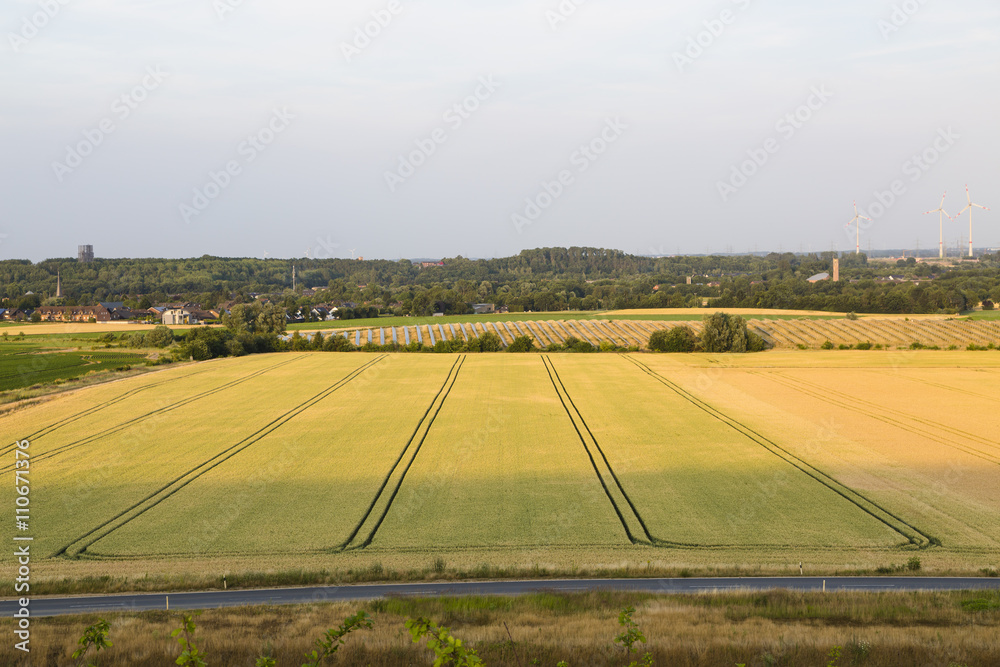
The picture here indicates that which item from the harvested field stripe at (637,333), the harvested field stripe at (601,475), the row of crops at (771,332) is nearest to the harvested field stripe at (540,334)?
the row of crops at (771,332)

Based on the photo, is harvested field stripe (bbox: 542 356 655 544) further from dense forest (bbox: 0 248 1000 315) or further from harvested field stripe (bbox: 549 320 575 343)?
dense forest (bbox: 0 248 1000 315)

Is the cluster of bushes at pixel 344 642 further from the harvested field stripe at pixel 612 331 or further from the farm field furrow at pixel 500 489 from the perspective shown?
the harvested field stripe at pixel 612 331

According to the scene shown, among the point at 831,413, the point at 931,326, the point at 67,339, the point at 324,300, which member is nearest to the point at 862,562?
the point at 831,413

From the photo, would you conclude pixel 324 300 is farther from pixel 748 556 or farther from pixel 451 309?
pixel 748 556

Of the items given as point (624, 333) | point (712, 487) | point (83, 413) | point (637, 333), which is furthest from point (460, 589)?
point (624, 333)

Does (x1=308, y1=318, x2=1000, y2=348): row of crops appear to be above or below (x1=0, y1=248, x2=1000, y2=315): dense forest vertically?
below

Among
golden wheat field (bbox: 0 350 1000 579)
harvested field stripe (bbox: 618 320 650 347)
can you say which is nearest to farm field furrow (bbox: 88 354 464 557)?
golden wheat field (bbox: 0 350 1000 579)
